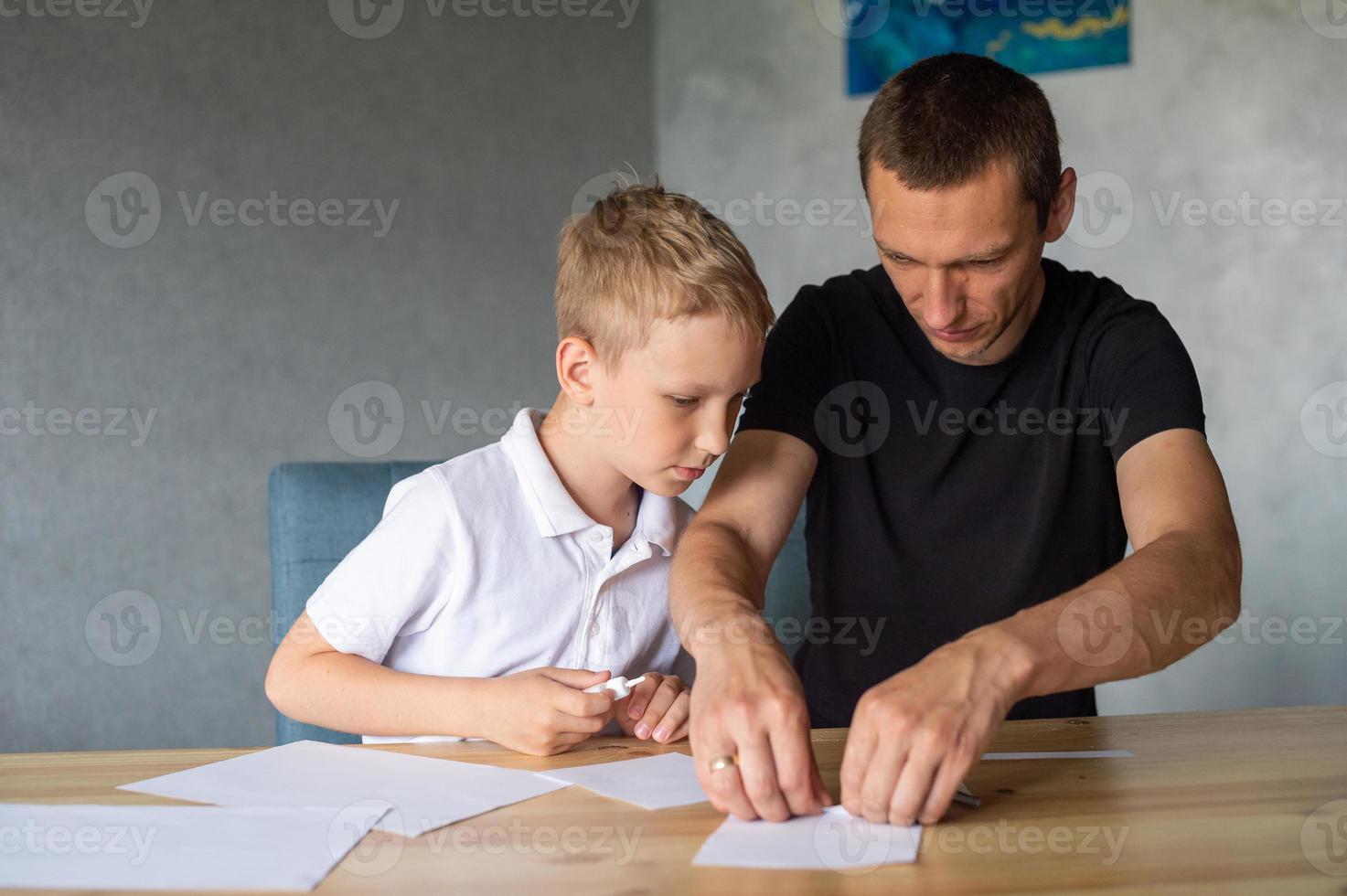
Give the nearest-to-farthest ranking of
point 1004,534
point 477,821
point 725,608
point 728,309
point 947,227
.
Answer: point 477,821, point 725,608, point 728,309, point 947,227, point 1004,534

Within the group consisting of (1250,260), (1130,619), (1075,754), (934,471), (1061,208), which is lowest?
(1075,754)

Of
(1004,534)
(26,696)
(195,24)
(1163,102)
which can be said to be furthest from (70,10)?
(1163,102)

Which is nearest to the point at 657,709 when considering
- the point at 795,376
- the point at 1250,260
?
the point at 795,376

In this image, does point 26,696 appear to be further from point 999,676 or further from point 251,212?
point 999,676

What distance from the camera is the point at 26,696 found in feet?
8.91

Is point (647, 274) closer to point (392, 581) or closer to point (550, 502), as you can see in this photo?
point (550, 502)

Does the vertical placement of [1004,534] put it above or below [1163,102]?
below

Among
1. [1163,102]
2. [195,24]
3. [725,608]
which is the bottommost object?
[725,608]

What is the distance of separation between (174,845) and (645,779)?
0.36 m

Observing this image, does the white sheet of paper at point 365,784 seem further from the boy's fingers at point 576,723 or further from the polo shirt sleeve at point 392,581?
the polo shirt sleeve at point 392,581

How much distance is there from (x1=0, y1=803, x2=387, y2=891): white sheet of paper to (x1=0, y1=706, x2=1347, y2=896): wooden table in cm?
3

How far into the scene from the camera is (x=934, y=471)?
155cm

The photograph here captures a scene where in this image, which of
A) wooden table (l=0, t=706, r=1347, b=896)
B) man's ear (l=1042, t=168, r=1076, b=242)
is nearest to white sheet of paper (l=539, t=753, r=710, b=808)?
wooden table (l=0, t=706, r=1347, b=896)

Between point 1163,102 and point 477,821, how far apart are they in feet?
9.45
